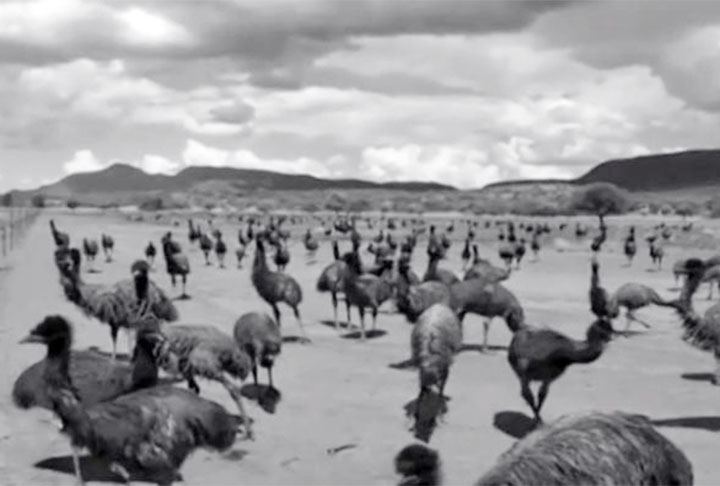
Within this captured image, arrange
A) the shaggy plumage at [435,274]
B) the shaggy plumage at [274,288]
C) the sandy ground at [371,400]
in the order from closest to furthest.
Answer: the sandy ground at [371,400] → the shaggy plumage at [274,288] → the shaggy plumage at [435,274]

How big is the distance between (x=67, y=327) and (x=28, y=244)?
4726 centimetres

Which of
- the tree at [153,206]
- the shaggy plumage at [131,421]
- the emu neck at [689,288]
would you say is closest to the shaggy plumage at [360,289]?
the emu neck at [689,288]

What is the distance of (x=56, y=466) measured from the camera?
10562 millimetres

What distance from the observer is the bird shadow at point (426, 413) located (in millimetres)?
12376

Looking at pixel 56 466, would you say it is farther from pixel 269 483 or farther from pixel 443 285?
pixel 443 285

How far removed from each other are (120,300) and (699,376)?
10521mm

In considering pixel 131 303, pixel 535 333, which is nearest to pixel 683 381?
pixel 535 333

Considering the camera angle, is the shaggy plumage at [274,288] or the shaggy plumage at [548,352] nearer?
the shaggy plumage at [548,352]

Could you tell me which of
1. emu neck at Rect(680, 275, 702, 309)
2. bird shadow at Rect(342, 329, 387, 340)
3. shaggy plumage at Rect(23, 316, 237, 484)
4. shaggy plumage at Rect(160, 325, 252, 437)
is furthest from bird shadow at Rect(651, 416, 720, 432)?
bird shadow at Rect(342, 329, 387, 340)

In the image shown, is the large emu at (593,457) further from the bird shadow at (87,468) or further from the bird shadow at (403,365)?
the bird shadow at (403,365)

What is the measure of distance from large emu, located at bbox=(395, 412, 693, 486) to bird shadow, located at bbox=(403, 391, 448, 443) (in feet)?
16.3

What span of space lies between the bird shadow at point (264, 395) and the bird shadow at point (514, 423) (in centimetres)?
330

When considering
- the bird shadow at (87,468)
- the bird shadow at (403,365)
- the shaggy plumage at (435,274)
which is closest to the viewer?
the bird shadow at (87,468)

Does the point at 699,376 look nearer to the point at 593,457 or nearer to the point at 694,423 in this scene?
the point at 694,423
